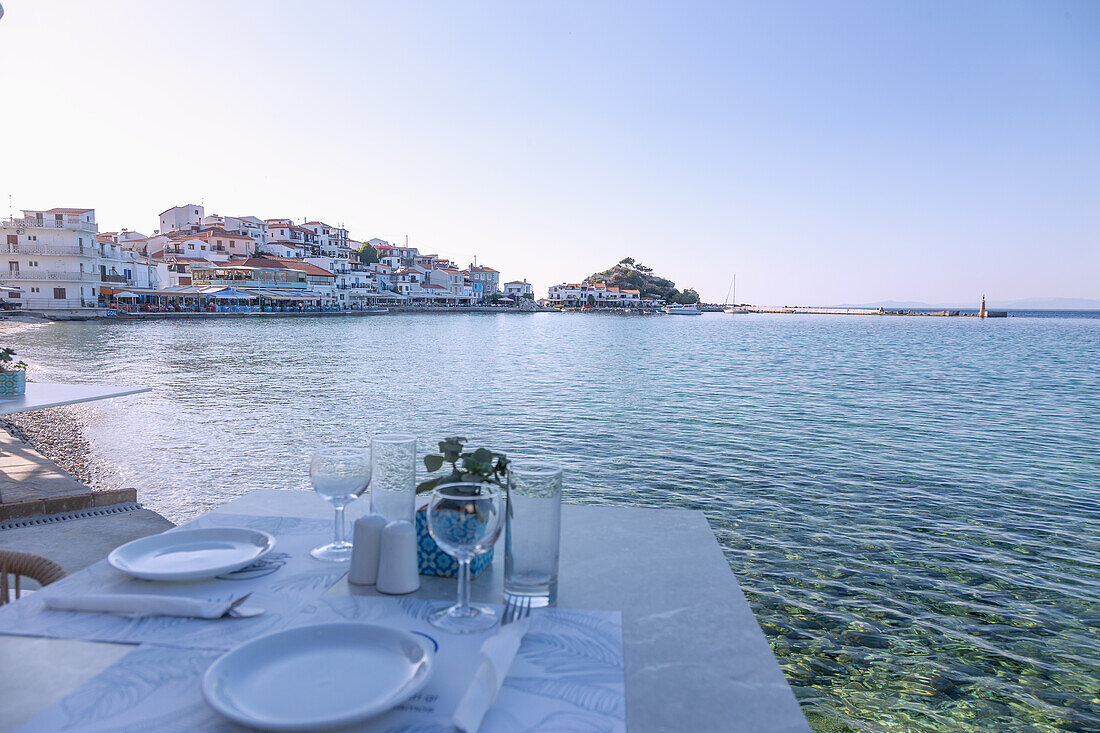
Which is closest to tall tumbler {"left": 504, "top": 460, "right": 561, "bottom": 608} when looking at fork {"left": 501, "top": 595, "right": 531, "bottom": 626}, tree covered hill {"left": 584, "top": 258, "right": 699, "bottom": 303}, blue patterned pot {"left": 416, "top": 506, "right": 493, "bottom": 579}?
fork {"left": 501, "top": 595, "right": 531, "bottom": 626}

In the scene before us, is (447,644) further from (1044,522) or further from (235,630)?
(1044,522)

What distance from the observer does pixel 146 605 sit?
1.02 m

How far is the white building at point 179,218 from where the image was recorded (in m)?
62.1

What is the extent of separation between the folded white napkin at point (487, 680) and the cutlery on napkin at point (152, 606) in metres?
0.43

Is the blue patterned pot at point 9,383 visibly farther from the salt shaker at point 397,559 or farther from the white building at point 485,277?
the white building at point 485,277

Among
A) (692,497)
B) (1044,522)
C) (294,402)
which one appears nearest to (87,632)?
(692,497)

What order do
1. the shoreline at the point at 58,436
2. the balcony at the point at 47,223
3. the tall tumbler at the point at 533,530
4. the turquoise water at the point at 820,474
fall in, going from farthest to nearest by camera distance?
the balcony at the point at 47,223 → the shoreline at the point at 58,436 → the turquoise water at the point at 820,474 → the tall tumbler at the point at 533,530

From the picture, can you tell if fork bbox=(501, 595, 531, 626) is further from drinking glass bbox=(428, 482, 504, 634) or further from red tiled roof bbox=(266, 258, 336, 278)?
red tiled roof bbox=(266, 258, 336, 278)

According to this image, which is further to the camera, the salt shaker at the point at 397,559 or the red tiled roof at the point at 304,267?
the red tiled roof at the point at 304,267

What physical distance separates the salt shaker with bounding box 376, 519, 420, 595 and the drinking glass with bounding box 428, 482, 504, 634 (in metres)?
0.12

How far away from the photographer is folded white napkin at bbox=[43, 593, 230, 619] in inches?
39.9

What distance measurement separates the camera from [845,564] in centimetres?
439

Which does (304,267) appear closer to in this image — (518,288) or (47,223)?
(47,223)

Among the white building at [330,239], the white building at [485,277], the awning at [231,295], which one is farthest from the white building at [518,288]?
the awning at [231,295]
